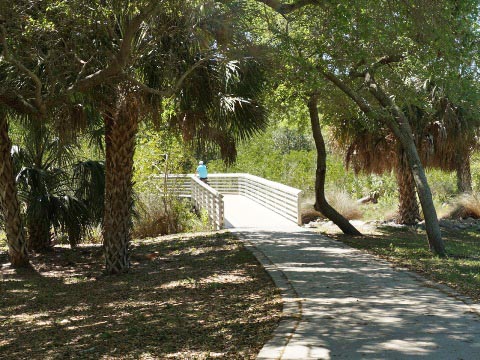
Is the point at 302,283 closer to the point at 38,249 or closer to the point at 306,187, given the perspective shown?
the point at 38,249

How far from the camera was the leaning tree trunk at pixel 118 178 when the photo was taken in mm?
12375

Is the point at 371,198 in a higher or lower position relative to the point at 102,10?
lower

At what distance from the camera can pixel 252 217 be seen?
2081cm

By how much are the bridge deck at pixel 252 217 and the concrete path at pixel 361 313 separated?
5.33 meters

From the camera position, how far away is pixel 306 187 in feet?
86.2

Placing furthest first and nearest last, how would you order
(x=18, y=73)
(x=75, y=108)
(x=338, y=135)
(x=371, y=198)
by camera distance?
1. (x=371, y=198)
2. (x=338, y=135)
3. (x=75, y=108)
4. (x=18, y=73)

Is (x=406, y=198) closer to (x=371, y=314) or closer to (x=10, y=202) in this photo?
(x=10, y=202)

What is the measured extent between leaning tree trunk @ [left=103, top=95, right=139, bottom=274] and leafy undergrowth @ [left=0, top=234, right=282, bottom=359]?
0.63 metres

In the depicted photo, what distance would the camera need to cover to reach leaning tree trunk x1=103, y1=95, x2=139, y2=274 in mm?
12375

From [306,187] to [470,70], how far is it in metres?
13.7

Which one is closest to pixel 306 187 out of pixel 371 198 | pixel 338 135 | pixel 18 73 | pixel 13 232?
pixel 371 198

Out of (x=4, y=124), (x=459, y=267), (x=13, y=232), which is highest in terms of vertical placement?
(x=4, y=124)

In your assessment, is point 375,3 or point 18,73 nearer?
point 375,3

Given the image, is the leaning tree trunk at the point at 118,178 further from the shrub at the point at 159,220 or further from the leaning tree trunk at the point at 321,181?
the shrub at the point at 159,220
